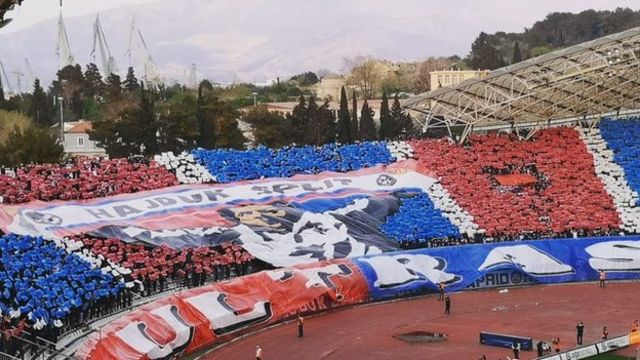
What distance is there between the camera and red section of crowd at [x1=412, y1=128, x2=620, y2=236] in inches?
1725

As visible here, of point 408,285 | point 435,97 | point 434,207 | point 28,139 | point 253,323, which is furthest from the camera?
point 28,139

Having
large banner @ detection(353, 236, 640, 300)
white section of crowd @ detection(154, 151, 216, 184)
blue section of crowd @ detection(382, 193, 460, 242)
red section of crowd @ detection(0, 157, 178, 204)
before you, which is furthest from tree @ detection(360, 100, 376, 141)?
large banner @ detection(353, 236, 640, 300)

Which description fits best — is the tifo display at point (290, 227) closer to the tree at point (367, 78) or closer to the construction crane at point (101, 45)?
the tree at point (367, 78)

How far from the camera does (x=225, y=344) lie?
2941 centimetres

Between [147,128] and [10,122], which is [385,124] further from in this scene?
[10,122]

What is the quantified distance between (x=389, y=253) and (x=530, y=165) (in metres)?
16.0

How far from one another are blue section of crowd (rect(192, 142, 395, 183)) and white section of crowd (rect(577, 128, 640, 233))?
1228 centimetres

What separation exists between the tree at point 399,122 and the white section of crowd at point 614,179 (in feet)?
62.4

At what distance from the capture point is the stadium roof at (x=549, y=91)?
142 ft

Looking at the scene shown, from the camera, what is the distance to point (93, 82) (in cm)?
12088

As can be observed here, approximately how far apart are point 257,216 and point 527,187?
16799 millimetres

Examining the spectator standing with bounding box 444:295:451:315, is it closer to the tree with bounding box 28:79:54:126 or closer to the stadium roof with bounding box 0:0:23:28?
the stadium roof with bounding box 0:0:23:28

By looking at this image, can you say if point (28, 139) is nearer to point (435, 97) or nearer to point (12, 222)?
point (12, 222)

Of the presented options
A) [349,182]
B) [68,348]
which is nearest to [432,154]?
[349,182]
